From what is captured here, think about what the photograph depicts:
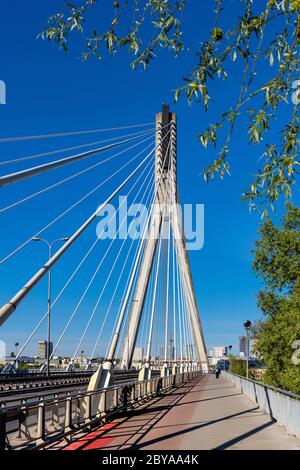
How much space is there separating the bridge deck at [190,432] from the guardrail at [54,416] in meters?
0.38

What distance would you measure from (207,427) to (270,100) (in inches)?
435

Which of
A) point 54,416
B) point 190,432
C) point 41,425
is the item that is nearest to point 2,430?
point 41,425

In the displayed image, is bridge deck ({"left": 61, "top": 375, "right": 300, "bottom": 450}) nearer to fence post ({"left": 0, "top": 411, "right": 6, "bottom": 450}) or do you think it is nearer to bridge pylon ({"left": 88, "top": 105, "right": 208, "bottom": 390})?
fence post ({"left": 0, "top": 411, "right": 6, "bottom": 450})

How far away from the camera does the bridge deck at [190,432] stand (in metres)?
12.3

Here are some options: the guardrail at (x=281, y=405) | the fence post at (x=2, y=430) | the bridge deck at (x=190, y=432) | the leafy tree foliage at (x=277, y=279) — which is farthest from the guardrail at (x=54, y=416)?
the leafy tree foliage at (x=277, y=279)

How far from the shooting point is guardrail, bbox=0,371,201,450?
9.88m

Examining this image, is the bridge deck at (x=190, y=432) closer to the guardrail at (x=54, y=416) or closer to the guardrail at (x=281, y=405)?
the guardrail at (x=281, y=405)

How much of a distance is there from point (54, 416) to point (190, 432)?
3.73 meters

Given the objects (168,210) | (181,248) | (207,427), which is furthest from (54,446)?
(181,248)

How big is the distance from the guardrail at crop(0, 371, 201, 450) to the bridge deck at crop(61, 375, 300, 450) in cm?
38

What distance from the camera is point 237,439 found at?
43.8 feet
